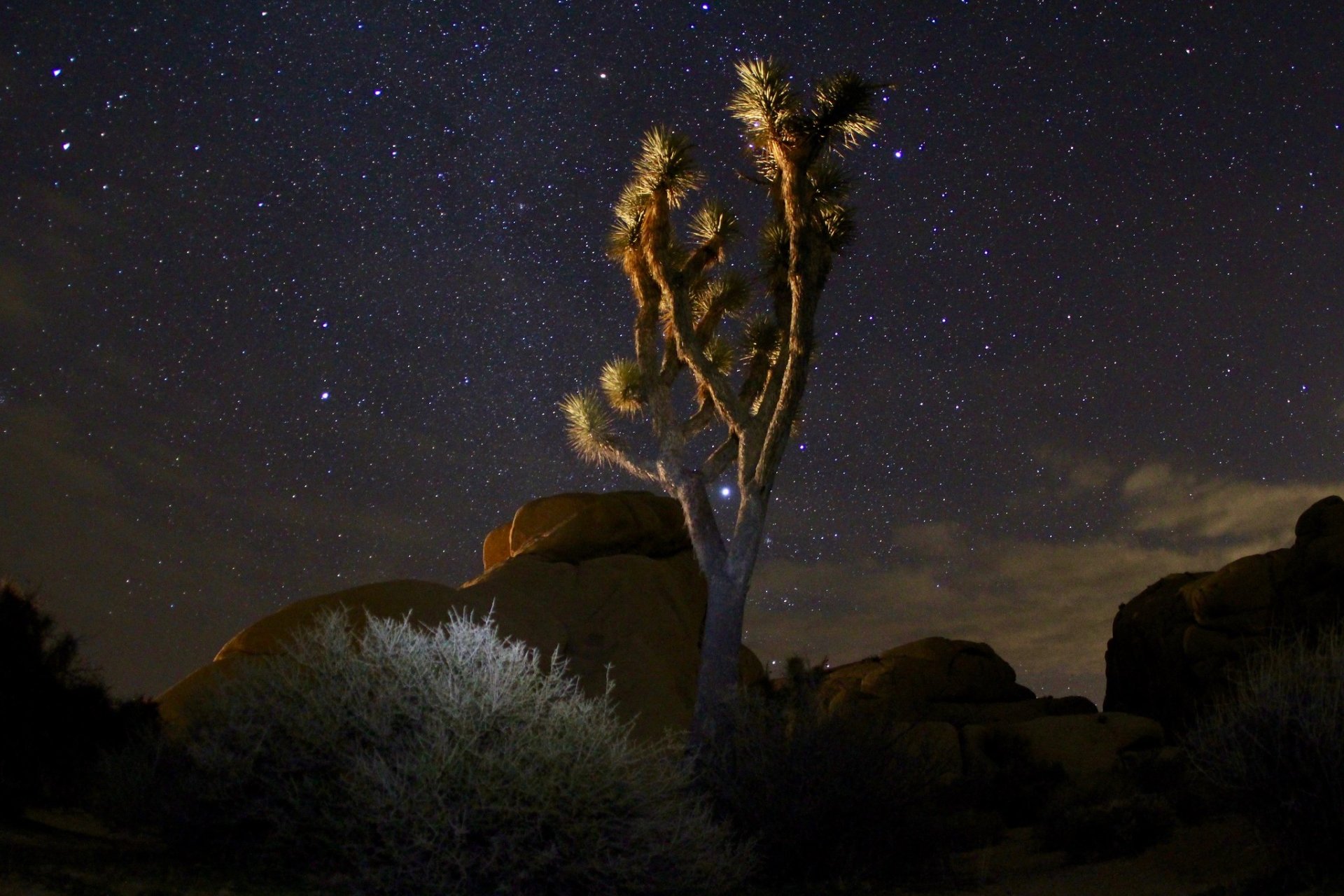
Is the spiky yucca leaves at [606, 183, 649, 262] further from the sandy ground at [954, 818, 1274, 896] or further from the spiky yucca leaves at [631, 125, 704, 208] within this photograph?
the sandy ground at [954, 818, 1274, 896]

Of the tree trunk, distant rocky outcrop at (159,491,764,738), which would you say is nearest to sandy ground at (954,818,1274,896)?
the tree trunk

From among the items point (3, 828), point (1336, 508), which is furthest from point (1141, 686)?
point (3, 828)

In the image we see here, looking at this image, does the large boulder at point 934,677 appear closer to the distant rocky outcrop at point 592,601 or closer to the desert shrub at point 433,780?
the distant rocky outcrop at point 592,601

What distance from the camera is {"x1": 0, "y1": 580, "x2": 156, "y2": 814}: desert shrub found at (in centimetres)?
963

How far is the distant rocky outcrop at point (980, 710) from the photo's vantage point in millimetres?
18656

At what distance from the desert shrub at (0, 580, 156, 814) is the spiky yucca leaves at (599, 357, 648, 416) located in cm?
867

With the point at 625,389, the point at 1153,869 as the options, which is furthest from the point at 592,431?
the point at 1153,869

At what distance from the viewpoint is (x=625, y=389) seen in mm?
17094

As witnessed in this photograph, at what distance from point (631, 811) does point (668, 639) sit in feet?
41.8

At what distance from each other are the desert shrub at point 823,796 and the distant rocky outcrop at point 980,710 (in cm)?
729

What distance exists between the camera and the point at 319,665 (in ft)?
23.7

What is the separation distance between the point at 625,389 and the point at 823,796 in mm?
9252

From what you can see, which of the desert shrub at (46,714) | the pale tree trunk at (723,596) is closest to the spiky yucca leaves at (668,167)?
the pale tree trunk at (723,596)

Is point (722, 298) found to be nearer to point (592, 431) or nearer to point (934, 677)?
point (592, 431)
